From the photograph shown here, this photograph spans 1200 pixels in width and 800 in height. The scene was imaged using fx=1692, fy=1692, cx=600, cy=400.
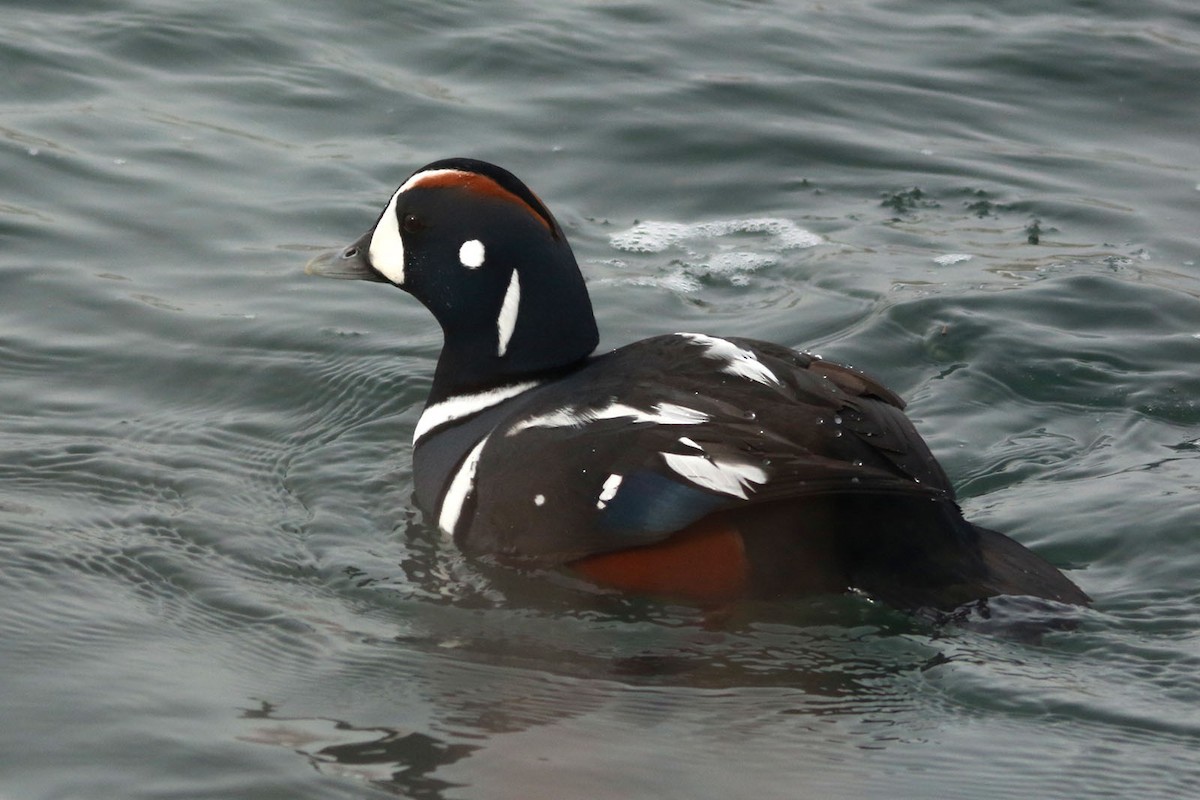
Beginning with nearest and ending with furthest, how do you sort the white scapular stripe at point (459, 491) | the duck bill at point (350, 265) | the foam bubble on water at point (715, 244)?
the white scapular stripe at point (459, 491) < the duck bill at point (350, 265) < the foam bubble on water at point (715, 244)

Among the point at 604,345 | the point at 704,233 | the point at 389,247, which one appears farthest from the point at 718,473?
the point at 704,233

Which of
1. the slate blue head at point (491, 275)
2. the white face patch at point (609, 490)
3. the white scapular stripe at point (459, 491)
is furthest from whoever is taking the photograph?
the slate blue head at point (491, 275)

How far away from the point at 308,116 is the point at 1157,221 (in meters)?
4.61

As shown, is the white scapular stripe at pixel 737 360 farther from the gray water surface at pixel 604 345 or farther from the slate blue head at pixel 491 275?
the gray water surface at pixel 604 345

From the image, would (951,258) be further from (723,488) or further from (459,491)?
(723,488)

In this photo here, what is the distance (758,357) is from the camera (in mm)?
5270

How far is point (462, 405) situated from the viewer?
5777 millimetres

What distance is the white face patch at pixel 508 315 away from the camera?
5.67m

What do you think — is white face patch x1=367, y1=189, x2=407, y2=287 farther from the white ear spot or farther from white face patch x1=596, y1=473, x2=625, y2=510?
white face patch x1=596, y1=473, x2=625, y2=510

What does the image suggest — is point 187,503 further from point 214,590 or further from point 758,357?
point 758,357

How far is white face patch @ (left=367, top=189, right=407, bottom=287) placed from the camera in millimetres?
5926

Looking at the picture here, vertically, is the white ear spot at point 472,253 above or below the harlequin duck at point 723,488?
above

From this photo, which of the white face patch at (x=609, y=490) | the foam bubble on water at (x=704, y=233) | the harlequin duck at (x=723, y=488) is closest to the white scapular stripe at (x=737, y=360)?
the harlequin duck at (x=723, y=488)

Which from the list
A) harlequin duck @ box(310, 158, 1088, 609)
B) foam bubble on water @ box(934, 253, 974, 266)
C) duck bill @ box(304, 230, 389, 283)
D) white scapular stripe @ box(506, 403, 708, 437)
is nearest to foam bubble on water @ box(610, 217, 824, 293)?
foam bubble on water @ box(934, 253, 974, 266)
